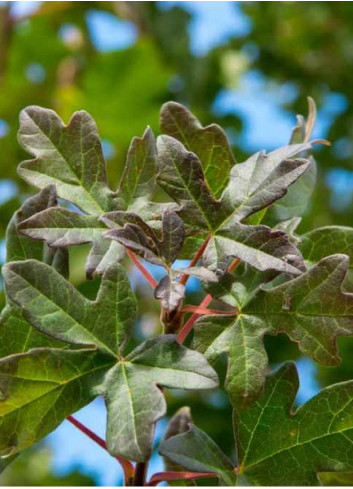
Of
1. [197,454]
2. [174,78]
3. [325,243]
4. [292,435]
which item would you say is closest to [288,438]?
[292,435]

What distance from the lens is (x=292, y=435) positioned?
78cm

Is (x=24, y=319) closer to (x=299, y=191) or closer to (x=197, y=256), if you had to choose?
(x=197, y=256)

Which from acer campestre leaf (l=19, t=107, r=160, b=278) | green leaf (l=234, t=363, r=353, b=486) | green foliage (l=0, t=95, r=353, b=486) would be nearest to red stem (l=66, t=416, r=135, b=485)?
green foliage (l=0, t=95, r=353, b=486)

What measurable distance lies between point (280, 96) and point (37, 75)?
940 millimetres

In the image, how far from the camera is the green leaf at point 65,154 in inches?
31.3

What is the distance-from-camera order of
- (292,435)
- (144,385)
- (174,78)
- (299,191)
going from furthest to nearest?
(174,78)
(299,191)
(292,435)
(144,385)

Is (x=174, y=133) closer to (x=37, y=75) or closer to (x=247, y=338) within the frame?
(x=247, y=338)

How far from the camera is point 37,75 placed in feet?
8.54

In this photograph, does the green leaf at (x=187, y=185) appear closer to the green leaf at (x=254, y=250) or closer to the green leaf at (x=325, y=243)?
the green leaf at (x=254, y=250)

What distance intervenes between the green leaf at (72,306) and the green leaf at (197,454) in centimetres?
10

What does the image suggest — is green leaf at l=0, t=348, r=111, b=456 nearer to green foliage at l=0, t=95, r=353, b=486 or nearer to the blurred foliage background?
green foliage at l=0, t=95, r=353, b=486

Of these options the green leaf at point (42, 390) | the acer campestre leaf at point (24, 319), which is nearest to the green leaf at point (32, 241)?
the acer campestre leaf at point (24, 319)

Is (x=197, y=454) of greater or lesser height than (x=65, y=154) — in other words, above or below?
below

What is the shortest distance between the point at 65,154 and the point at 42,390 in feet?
0.80
